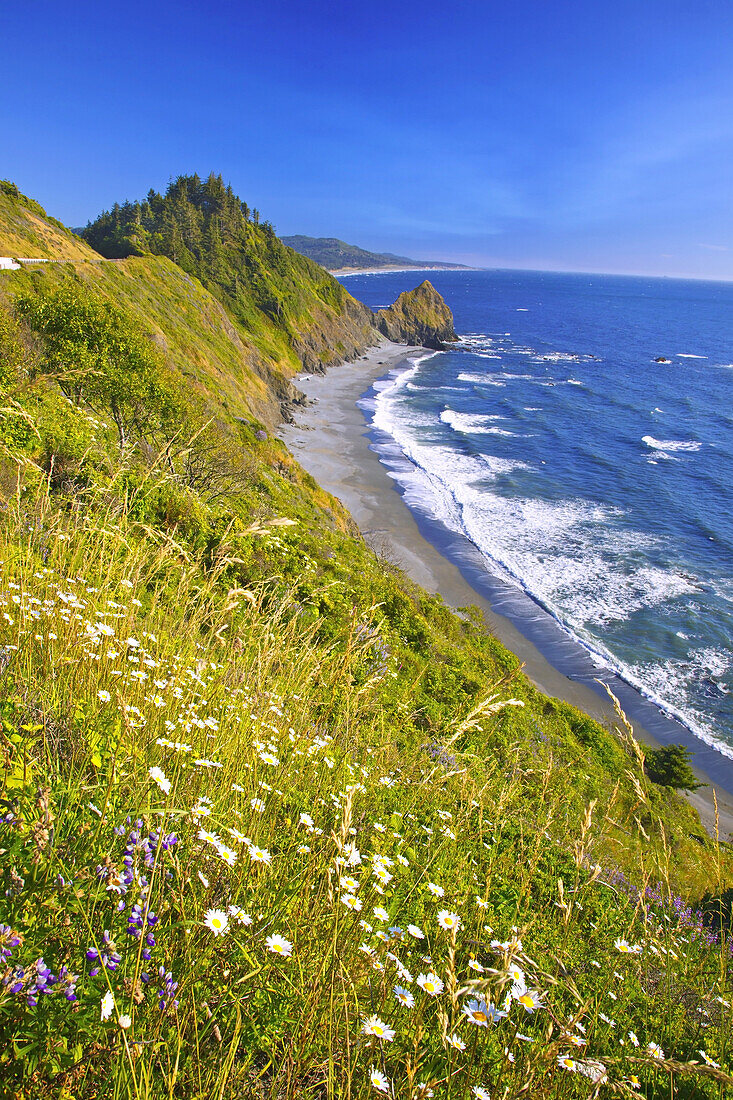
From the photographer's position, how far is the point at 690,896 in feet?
32.2

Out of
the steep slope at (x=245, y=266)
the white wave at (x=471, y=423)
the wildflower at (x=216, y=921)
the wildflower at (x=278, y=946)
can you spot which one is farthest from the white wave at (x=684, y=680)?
the steep slope at (x=245, y=266)

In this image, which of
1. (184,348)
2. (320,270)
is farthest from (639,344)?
(184,348)

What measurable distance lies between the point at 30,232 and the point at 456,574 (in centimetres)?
4112

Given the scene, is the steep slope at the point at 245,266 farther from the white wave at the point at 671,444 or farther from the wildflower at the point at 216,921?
the wildflower at the point at 216,921

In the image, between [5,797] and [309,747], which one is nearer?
[5,797]

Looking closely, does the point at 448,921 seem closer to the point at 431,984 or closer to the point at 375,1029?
the point at 431,984

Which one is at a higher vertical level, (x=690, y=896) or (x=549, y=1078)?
(x=549, y=1078)

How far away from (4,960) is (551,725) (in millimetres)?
15248

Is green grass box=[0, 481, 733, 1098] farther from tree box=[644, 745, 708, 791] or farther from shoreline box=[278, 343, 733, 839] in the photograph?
tree box=[644, 745, 708, 791]

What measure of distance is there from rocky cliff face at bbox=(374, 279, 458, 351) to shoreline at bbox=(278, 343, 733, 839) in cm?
5700

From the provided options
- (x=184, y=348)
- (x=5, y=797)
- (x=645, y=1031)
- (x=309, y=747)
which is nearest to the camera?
(x=5, y=797)

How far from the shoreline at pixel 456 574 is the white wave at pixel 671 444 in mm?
23139

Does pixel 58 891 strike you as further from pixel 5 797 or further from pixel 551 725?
pixel 551 725

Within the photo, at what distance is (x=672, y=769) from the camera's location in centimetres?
1588
